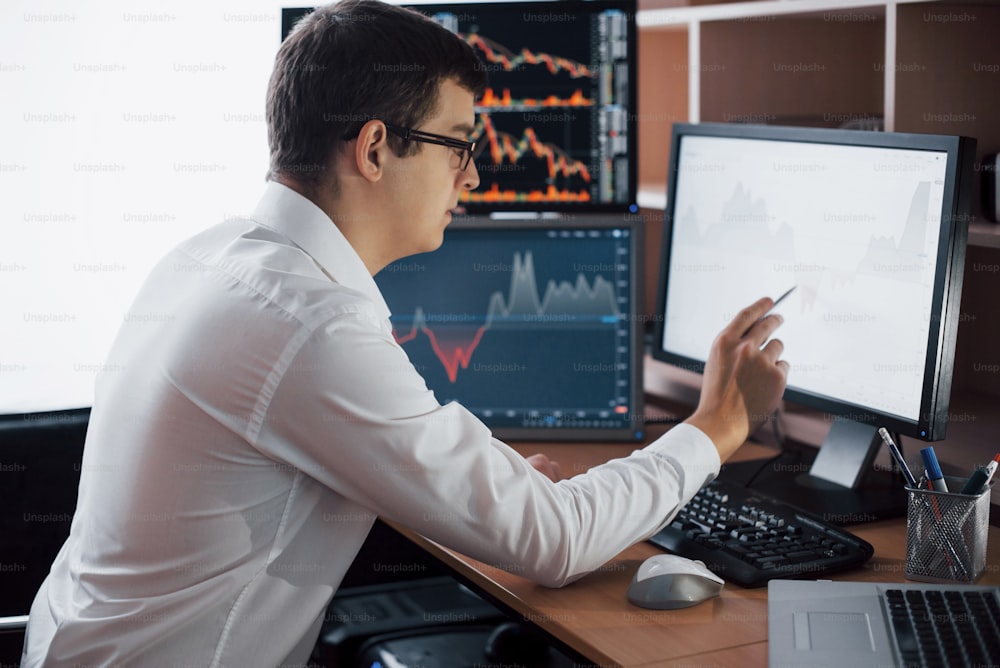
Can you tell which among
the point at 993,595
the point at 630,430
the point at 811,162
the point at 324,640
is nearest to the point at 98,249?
the point at 324,640

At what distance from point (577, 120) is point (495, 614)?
2.90 feet

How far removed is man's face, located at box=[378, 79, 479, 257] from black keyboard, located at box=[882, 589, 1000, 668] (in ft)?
2.28

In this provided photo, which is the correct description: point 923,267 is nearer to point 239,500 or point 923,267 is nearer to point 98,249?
point 239,500

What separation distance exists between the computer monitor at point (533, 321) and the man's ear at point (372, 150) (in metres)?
0.61

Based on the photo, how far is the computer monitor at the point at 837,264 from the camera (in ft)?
4.47

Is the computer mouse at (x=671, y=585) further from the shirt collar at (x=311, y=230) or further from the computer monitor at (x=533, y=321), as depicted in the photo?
the computer monitor at (x=533, y=321)

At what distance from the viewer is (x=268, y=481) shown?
1181 millimetres

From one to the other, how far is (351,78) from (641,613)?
71 centimetres

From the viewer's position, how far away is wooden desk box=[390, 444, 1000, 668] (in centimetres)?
A: 109

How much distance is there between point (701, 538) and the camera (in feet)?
4.45

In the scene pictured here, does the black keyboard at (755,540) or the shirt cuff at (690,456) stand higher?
the shirt cuff at (690,456)

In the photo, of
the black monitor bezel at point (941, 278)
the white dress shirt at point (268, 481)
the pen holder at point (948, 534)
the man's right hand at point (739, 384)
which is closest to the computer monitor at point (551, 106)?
the black monitor bezel at point (941, 278)

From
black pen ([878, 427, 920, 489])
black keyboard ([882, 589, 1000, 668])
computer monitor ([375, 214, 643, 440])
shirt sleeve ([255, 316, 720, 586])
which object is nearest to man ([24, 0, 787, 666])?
shirt sleeve ([255, 316, 720, 586])

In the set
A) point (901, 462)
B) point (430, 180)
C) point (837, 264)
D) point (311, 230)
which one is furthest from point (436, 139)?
point (901, 462)
